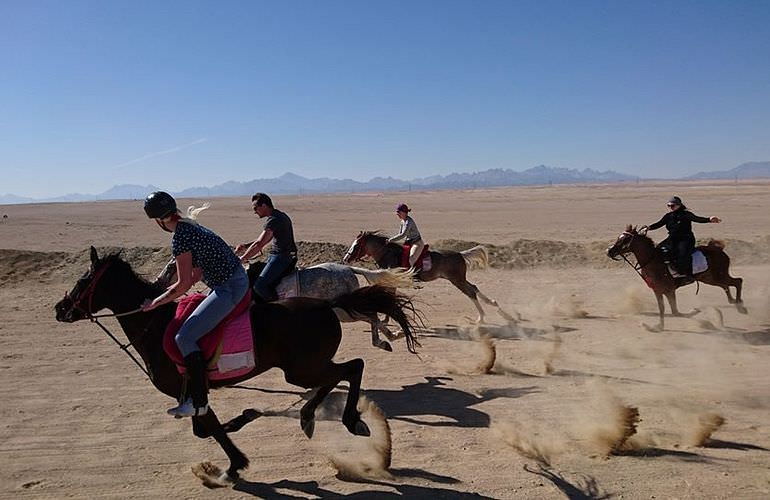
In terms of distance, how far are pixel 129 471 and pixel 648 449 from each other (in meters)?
4.98

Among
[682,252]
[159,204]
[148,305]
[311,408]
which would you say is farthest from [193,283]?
[682,252]

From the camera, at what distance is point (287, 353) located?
5.65m

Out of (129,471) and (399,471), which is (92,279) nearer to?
(129,471)

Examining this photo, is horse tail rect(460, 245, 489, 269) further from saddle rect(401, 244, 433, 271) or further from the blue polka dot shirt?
the blue polka dot shirt

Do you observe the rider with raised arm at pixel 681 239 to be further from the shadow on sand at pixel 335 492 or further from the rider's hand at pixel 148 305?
the rider's hand at pixel 148 305

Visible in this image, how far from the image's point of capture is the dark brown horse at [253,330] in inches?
217

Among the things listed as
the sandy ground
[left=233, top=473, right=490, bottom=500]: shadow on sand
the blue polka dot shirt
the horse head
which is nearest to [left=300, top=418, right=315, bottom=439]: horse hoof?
the sandy ground

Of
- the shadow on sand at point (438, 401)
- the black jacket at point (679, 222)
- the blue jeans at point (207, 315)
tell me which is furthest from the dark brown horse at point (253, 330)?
the black jacket at point (679, 222)

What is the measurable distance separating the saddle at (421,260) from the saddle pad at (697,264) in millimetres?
4822

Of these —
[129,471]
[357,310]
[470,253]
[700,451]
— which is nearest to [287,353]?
[357,310]

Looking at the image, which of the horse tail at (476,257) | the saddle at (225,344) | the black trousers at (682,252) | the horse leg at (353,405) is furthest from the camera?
the horse tail at (476,257)

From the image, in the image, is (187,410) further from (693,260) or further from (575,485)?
(693,260)

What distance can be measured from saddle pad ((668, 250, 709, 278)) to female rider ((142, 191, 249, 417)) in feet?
31.8

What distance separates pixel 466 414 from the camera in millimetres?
7102
